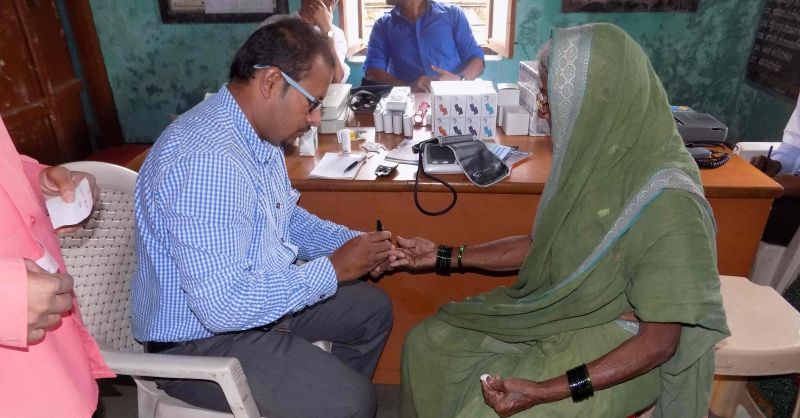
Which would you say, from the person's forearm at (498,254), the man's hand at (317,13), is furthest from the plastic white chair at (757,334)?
the man's hand at (317,13)

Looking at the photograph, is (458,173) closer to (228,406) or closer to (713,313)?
(713,313)

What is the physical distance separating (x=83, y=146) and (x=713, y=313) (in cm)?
456

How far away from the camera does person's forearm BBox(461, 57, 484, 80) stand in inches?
143

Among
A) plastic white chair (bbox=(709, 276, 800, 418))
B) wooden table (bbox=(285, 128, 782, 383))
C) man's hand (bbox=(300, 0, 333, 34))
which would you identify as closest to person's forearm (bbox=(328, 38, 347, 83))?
man's hand (bbox=(300, 0, 333, 34))

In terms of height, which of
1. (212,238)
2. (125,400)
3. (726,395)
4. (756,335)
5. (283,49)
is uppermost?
(283,49)

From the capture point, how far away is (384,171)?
190 cm

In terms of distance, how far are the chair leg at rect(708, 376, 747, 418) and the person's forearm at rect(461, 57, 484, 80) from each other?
93.2 inches

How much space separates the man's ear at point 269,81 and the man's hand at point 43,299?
0.69 metres

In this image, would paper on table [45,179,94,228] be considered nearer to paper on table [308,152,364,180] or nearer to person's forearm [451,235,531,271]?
paper on table [308,152,364,180]

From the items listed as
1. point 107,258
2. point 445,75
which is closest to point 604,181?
point 107,258

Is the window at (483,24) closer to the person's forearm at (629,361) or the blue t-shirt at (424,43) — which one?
the blue t-shirt at (424,43)

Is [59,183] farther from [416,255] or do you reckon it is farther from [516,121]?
[516,121]

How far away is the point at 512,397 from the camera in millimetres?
1276

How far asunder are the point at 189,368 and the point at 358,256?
21.2 inches
